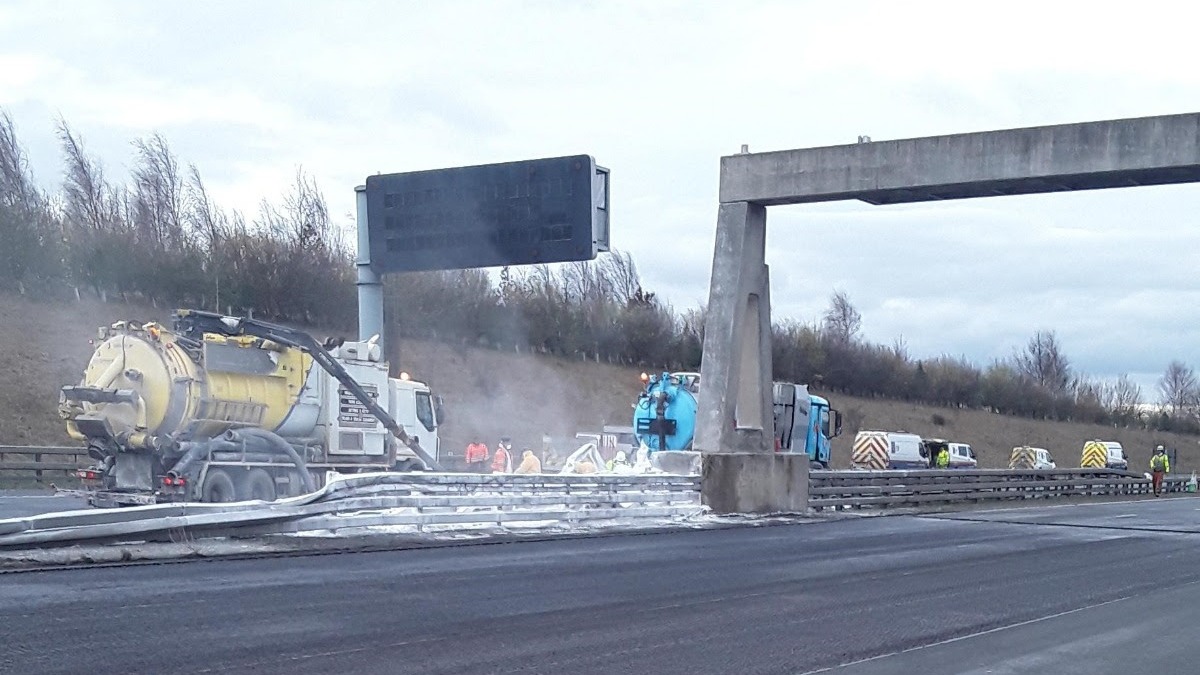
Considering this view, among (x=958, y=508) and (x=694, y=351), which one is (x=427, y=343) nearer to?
(x=694, y=351)

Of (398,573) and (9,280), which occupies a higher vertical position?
(9,280)

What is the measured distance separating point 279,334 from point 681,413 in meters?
10.2

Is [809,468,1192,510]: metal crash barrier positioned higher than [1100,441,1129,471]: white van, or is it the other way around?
[809,468,1192,510]: metal crash barrier

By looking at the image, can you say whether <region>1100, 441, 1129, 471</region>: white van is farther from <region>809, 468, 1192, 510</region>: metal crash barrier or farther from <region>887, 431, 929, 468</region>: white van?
<region>809, 468, 1192, 510</region>: metal crash barrier

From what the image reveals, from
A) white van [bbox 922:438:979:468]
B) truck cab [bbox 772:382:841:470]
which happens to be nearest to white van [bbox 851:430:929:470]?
white van [bbox 922:438:979:468]

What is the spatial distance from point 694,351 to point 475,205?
1251 inches

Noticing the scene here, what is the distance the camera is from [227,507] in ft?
47.9

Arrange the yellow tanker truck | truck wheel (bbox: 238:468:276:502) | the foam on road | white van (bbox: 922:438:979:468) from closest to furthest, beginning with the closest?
1. the yellow tanker truck
2. the foam on road
3. truck wheel (bbox: 238:468:276:502)
4. white van (bbox: 922:438:979:468)

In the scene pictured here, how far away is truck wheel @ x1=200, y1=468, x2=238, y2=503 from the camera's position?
20562mm

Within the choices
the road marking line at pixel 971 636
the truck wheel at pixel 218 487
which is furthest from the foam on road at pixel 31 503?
the road marking line at pixel 971 636

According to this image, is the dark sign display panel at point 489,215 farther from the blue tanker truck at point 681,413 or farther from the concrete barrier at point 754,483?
the concrete barrier at point 754,483

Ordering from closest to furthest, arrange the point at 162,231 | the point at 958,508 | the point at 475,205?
the point at 475,205, the point at 958,508, the point at 162,231

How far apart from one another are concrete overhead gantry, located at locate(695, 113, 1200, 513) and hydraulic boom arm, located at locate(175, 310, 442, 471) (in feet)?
19.7

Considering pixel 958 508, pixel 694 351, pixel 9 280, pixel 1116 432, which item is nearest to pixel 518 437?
pixel 694 351
